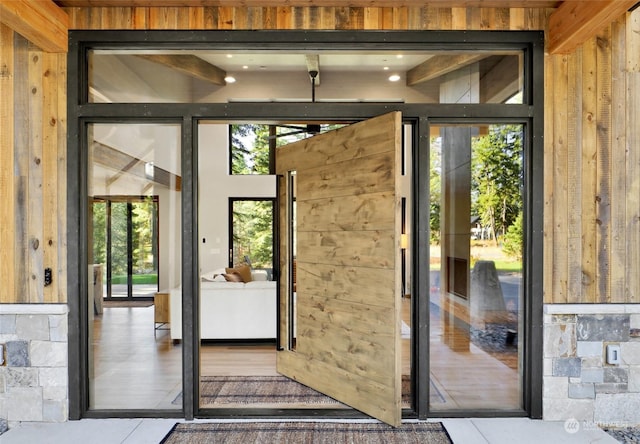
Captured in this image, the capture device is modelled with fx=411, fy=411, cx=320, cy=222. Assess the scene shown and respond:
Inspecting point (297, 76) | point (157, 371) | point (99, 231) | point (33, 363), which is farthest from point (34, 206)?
point (297, 76)

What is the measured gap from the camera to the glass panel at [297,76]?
119 inches

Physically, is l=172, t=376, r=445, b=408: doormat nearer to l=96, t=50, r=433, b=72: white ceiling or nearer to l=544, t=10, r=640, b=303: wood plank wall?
l=544, t=10, r=640, b=303: wood plank wall

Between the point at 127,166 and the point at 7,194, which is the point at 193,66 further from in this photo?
the point at 7,194

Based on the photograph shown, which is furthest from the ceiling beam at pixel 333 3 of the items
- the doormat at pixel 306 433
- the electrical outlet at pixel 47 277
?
the doormat at pixel 306 433

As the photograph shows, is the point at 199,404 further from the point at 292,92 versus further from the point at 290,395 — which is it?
the point at 292,92

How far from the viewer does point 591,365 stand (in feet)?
9.53

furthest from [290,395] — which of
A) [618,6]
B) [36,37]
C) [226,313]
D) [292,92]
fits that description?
[618,6]

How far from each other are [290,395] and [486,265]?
74.5 inches

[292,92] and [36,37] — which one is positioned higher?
[36,37]

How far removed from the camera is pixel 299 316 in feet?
11.3

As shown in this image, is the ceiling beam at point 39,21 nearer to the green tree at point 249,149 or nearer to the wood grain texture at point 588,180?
the wood grain texture at point 588,180

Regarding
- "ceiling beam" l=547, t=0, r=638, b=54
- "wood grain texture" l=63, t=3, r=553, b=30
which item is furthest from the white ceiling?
"ceiling beam" l=547, t=0, r=638, b=54

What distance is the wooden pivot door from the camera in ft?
9.07

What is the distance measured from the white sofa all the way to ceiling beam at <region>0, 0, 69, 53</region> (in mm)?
2836
